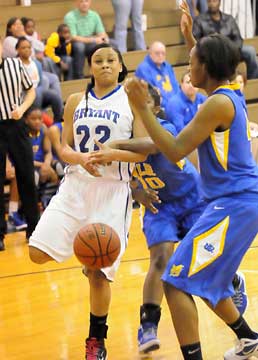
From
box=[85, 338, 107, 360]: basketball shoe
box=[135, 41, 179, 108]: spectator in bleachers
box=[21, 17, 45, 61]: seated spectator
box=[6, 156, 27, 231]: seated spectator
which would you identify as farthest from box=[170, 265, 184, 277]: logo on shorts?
box=[21, 17, 45, 61]: seated spectator

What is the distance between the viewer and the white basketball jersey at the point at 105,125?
5160 mm

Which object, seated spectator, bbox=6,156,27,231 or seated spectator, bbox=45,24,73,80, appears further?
seated spectator, bbox=45,24,73,80

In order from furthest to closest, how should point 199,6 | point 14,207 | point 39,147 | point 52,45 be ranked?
point 199,6, point 52,45, point 39,147, point 14,207

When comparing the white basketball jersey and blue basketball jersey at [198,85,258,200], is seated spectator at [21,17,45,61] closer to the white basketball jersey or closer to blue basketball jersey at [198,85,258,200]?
the white basketball jersey

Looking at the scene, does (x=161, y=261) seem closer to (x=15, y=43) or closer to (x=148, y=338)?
(x=148, y=338)

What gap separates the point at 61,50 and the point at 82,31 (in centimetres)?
54

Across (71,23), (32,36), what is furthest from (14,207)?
(71,23)

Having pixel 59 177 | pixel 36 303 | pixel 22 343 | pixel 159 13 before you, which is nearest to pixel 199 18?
pixel 159 13

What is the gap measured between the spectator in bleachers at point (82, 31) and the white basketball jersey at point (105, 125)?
23.9 ft

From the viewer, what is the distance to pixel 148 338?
542cm

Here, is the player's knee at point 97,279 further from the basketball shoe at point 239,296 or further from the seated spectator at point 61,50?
the seated spectator at point 61,50

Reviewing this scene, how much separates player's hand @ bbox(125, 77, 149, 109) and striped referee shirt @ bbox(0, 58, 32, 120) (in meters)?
4.29

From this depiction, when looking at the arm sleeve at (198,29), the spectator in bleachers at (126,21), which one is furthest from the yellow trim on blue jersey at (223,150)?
the spectator in bleachers at (126,21)

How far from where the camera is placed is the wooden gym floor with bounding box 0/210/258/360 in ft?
18.2
